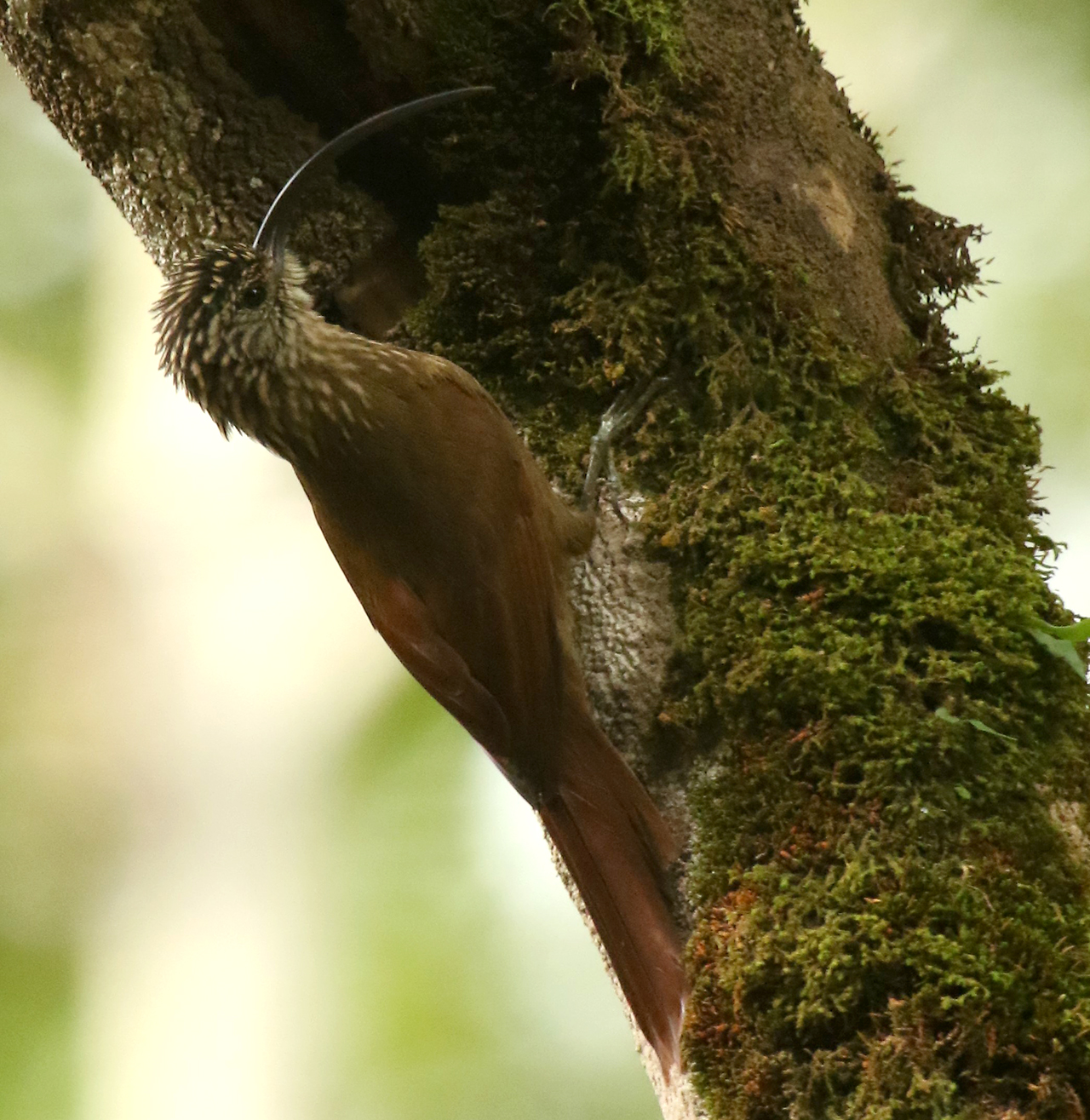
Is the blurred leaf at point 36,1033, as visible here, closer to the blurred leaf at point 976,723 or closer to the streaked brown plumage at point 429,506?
the streaked brown plumage at point 429,506

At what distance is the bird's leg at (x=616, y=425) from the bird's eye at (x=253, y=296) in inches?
26.4

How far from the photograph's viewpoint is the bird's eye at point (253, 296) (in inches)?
88.1

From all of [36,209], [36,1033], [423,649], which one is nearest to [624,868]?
[423,649]

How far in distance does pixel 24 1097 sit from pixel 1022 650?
149 inches

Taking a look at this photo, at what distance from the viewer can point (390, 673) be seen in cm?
401

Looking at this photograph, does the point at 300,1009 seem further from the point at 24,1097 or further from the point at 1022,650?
the point at 1022,650

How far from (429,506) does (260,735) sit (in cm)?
239

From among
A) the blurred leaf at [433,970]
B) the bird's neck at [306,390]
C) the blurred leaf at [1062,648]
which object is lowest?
the blurred leaf at [1062,648]

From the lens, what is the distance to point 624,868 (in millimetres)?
1811

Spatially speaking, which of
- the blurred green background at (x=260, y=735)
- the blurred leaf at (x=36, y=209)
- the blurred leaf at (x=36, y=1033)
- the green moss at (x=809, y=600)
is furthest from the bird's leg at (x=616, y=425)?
the blurred leaf at (x=36, y=1033)

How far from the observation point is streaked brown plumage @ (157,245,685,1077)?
78.5 inches

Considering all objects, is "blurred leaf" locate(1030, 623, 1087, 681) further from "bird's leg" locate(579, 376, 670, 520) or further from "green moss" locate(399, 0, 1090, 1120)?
"bird's leg" locate(579, 376, 670, 520)

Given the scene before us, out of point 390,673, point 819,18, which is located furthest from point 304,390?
point 819,18

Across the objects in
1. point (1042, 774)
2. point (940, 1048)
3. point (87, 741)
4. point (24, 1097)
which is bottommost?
point (940, 1048)
